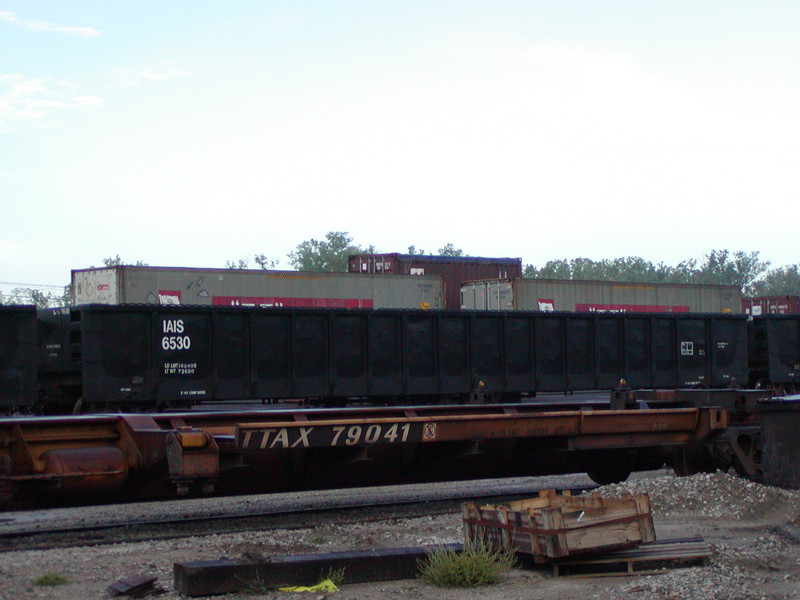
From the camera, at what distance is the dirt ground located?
707 centimetres

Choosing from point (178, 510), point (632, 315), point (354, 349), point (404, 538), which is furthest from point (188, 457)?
point (632, 315)

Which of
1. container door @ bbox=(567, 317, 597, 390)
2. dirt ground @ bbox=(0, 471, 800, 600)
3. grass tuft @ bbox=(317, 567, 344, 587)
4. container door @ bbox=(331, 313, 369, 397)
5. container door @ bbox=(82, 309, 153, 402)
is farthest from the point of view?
container door @ bbox=(567, 317, 597, 390)

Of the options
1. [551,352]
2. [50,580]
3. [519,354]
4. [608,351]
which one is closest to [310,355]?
[519,354]

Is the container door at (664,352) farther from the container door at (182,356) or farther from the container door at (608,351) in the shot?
the container door at (182,356)

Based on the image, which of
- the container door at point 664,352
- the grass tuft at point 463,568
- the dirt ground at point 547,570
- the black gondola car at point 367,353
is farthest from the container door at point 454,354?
the grass tuft at point 463,568

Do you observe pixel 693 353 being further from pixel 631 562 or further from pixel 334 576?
pixel 334 576

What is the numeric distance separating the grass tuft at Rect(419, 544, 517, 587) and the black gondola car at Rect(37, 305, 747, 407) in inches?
426

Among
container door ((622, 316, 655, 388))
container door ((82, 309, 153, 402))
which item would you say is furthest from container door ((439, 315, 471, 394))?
container door ((82, 309, 153, 402))

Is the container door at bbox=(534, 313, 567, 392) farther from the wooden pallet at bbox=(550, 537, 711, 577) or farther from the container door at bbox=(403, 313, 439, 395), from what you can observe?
the wooden pallet at bbox=(550, 537, 711, 577)

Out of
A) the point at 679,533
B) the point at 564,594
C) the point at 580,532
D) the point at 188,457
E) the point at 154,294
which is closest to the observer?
the point at 564,594

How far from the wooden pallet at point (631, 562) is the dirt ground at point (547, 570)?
0.29ft

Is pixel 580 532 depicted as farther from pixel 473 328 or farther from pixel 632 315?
pixel 632 315

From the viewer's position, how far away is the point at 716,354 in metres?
22.9

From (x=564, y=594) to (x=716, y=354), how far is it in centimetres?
1731
